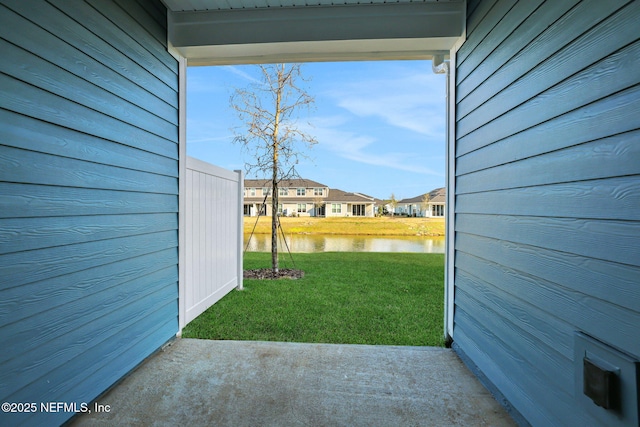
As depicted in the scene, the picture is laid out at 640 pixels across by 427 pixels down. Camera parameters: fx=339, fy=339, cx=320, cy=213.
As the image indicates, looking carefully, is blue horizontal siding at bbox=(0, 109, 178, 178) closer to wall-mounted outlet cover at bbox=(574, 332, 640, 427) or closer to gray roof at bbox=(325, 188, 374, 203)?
wall-mounted outlet cover at bbox=(574, 332, 640, 427)

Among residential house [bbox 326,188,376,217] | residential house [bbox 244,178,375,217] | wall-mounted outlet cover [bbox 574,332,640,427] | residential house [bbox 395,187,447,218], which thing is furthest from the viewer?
residential house [bbox 326,188,376,217]

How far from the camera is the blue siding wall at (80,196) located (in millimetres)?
1323

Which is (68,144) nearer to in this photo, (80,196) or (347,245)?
(80,196)

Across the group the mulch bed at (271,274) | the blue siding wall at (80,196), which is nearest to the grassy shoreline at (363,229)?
the mulch bed at (271,274)

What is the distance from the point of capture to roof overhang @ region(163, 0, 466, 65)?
241 centimetres

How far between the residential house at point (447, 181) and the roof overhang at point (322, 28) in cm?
1

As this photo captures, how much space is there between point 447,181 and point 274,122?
11.3ft

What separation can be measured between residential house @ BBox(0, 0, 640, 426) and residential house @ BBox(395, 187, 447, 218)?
57.1ft

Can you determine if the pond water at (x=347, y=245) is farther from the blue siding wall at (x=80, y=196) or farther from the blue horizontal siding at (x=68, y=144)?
the blue horizontal siding at (x=68, y=144)

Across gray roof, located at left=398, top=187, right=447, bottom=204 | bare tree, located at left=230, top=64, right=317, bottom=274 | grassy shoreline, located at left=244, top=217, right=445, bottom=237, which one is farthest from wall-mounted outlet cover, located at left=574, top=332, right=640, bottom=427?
gray roof, located at left=398, top=187, right=447, bottom=204

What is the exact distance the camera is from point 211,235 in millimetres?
3504

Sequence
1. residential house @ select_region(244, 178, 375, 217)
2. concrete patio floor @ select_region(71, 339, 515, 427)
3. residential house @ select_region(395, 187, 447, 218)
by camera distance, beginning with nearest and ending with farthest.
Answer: concrete patio floor @ select_region(71, 339, 515, 427)
residential house @ select_region(244, 178, 375, 217)
residential house @ select_region(395, 187, 447, 218)

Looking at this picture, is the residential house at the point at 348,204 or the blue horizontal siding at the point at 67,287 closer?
the blue horizontal siding at the point at 67,287

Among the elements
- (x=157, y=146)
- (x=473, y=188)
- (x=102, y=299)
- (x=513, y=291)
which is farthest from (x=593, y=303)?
(x=157, y=146)
